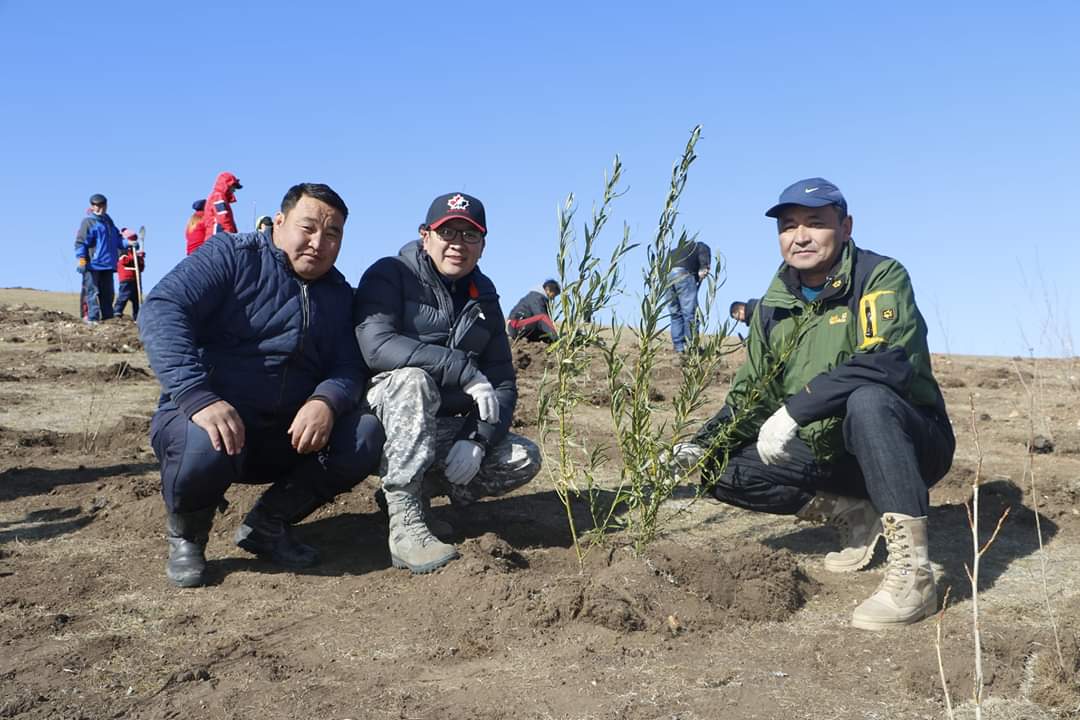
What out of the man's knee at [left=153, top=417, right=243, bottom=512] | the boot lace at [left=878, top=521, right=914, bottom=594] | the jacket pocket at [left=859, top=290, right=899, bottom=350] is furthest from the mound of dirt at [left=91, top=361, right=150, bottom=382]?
the boot lace at [left=878, top=521, right=914, bottom=594]

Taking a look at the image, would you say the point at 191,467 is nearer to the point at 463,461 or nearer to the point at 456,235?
the point at 463,461

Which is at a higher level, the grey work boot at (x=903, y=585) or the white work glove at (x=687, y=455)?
the white work glove at (x=687, y=455)

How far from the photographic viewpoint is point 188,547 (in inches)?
162

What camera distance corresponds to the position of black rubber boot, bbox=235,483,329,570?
14.5ft

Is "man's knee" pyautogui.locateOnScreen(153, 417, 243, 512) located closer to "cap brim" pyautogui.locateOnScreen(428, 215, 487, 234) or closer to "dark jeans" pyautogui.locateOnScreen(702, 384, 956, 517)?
"cap brim" pyautogui.locateOnScreen(428, 215, 487, 234)

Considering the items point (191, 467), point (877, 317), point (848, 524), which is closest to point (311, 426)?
point (191, 467)

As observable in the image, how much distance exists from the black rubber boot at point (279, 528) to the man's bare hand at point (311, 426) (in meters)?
0.42

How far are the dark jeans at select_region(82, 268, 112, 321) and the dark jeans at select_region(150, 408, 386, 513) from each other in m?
12.5

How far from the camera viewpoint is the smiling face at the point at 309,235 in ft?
13.8

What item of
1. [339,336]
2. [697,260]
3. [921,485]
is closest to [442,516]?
[339,336]

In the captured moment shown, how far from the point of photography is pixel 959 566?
448cm

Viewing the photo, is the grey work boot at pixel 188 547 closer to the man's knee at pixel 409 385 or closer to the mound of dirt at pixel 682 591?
the man's knee at pixel 409 385

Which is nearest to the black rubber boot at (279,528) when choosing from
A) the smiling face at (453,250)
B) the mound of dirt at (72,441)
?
the smiling face at (453,250)

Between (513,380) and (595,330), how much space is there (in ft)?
3.52
